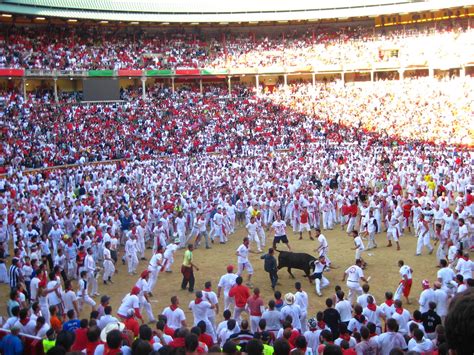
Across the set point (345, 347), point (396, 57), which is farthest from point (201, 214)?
point (396, 57)

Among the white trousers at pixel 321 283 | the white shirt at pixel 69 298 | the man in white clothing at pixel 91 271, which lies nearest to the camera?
the white shirt at pixel 69 298

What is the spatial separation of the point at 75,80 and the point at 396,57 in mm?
30712

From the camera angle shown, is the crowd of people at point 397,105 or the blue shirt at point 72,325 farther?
the crowd of people at point 397,105

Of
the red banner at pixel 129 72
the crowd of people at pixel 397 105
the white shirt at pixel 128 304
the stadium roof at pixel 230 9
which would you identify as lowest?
the white shirt at pixel 128 304

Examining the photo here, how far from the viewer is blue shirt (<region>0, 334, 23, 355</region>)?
7.52 metres

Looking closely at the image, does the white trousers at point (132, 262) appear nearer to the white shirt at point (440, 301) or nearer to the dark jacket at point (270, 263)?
the dark jacket at point (270, 263)

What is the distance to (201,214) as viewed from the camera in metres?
18.8

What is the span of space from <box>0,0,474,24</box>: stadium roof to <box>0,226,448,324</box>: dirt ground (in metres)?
35.1

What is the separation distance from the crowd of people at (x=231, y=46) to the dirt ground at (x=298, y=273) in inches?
1229

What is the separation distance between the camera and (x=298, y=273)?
15.5m

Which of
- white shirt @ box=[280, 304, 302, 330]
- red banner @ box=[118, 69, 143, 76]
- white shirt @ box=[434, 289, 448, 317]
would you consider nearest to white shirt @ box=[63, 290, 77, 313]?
white shirt @ box=[280, 304, 302, 330]

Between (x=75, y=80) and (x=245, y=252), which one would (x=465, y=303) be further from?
(x=75, y=80)

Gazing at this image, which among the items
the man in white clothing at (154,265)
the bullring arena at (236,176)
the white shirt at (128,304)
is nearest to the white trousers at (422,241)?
the bullring arena at (236,176)

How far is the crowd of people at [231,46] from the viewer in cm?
4506
